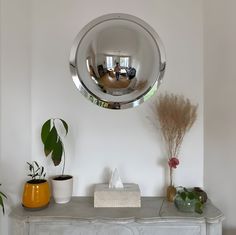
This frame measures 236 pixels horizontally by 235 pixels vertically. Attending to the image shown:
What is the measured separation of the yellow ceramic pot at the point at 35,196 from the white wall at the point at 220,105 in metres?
0.98

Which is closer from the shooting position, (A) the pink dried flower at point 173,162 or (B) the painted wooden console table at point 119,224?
(B) the painted wooden console table at point 119,224

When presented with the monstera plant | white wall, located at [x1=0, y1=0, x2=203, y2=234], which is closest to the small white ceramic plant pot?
the monstera plant

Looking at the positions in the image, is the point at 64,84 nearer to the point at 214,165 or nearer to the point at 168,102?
the point at 168,102

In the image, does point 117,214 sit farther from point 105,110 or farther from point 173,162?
point 105,110

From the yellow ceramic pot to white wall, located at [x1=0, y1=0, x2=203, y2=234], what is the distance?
26 centimetres

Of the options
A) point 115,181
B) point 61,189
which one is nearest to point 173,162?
point 115,181

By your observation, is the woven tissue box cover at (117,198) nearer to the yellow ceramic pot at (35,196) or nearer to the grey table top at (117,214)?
the grey table top at (117,214)

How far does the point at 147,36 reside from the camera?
63.0 inches

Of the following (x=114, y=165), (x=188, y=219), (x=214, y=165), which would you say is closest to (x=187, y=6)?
(x=214, y=165)

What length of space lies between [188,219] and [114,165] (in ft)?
1.86

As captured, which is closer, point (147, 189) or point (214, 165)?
point (214, 165)

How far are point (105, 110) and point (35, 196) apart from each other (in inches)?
25.8

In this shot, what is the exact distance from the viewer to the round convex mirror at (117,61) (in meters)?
1.58

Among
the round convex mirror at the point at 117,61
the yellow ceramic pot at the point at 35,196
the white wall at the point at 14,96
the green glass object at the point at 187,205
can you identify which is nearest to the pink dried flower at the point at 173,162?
the green glass object at the point at 187,205
